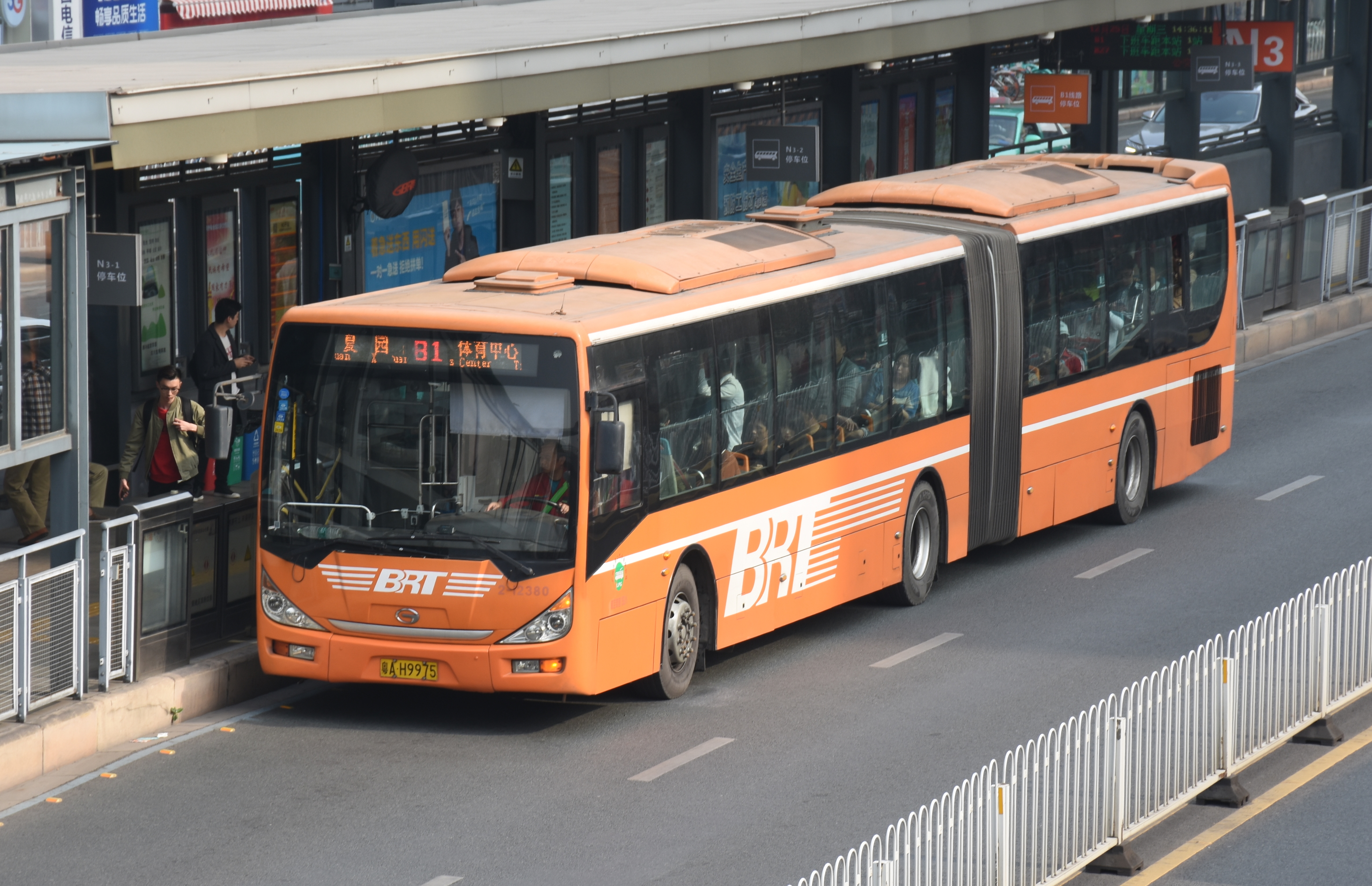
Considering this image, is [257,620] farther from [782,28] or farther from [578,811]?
[782,28]

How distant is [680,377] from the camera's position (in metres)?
13.5

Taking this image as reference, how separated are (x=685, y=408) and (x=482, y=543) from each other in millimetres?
1790

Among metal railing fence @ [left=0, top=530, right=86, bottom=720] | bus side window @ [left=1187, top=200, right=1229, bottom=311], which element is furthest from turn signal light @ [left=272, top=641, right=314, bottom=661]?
bus side window @ [left=1187, top=200, right=1229, bottom=311]

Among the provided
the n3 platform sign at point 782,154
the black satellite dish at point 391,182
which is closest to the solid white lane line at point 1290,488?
the n3 platform sign at point 782,154

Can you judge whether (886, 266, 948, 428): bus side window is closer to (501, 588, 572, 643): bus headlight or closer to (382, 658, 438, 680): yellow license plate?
(501, 588, 572, 643): bus headlight

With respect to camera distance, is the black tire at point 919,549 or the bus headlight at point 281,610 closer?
the bus headlight at point 281,610

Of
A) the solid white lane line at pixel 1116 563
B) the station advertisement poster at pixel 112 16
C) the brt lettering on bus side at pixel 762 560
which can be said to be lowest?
the solid white lane line at pixel 1116 563

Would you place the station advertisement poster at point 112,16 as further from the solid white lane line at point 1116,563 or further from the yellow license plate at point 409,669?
the yellow license plate at point 409,669

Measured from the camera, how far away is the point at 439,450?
12.6 meters

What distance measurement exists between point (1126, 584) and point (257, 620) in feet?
23.4

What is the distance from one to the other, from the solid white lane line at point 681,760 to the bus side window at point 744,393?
205cm

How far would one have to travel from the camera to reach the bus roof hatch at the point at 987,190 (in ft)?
58.5

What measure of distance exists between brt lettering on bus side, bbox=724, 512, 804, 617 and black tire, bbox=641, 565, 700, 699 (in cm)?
37

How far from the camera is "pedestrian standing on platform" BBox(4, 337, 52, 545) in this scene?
1254cm
